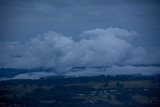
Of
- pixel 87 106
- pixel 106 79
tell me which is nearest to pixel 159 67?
pixel 106 79

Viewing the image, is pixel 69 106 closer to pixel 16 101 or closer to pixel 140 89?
pixel 16 101

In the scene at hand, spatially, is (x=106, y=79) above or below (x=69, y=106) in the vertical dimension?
above

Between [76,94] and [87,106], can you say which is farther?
[76,94]

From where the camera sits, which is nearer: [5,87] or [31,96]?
[31,96]

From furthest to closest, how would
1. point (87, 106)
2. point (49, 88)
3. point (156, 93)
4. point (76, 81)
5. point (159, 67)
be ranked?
point (159, 67)
point (76, 81)
point (49, 88)
point (156, 93)
point (87, 106)

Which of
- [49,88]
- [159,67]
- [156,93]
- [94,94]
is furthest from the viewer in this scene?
[159,67]

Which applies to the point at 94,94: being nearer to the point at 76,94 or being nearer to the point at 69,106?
the point at 76,94

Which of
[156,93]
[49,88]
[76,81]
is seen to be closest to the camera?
[156,93]

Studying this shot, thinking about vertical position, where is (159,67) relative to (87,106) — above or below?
above

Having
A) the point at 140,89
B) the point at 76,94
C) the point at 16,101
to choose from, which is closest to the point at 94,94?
the point at 76,94

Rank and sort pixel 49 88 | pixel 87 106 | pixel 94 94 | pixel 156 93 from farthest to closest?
pixel 49 88 → pixel 94 94 → pixel 156 93 → pixel 87 106
